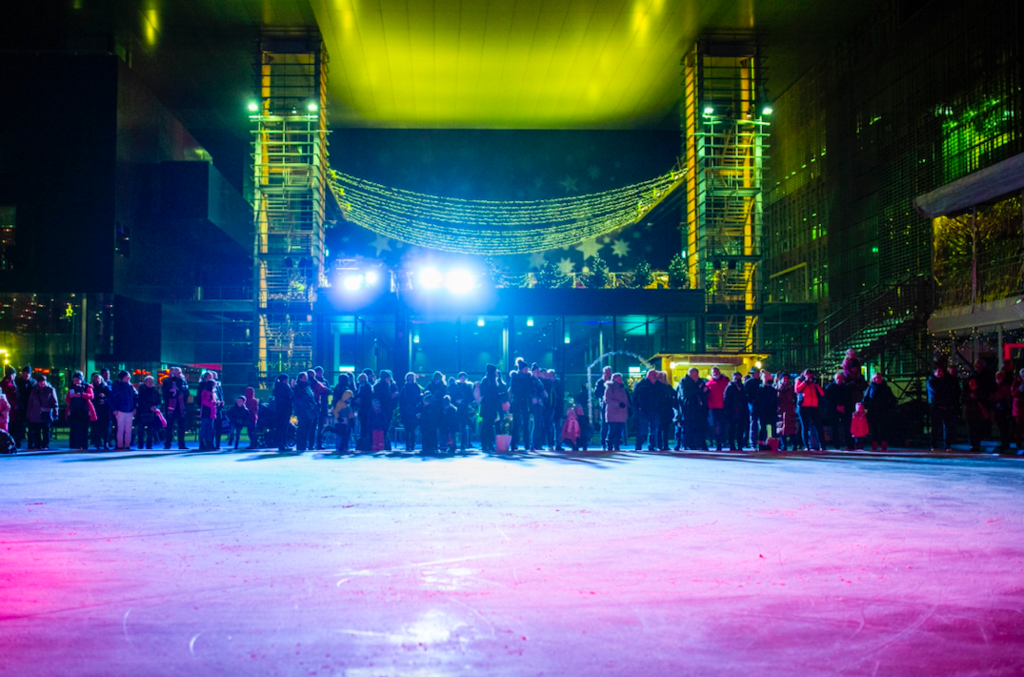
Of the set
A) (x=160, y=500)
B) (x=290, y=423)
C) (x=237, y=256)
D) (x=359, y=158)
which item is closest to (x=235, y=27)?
(x=359, y=158)

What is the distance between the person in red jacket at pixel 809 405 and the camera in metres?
17.1

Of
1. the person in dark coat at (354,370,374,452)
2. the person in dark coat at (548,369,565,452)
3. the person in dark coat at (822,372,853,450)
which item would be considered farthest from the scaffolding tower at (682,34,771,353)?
the person in dark coat at (354,370,374,452)

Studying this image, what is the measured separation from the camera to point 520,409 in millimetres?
18328

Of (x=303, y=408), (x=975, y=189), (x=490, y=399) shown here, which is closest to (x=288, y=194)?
(x=303, y=408)

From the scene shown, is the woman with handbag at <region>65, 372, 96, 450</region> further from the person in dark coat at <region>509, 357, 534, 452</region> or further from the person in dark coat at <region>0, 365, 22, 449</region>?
the person in dark coat at <region>509, 357, 534, 452</region>

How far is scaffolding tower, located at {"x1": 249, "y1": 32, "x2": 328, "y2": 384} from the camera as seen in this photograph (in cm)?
2958

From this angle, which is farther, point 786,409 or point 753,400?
point 753,400

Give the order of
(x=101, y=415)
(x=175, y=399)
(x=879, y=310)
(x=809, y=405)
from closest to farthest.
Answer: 1. (x=809, y=405)
2. (x=101, y=415)
3. (x=175, y=399)
4. (x=879, y=310)

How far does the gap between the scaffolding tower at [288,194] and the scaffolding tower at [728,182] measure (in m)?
13.3

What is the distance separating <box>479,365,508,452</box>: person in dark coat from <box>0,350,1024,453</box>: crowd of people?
0.03m

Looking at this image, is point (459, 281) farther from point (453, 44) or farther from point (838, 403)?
point (838, 403)

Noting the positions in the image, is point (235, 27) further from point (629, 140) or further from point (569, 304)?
point (629, 140)

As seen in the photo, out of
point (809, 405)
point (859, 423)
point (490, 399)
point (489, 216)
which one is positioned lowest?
point (859, 423)

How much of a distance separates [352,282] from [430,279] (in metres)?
2.58
